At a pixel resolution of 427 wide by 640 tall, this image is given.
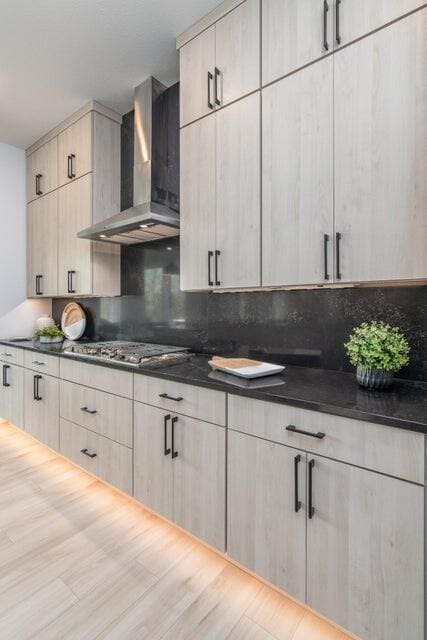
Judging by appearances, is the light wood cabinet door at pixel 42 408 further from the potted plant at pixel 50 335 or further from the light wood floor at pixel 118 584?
the light wood floor at pixel 118 584

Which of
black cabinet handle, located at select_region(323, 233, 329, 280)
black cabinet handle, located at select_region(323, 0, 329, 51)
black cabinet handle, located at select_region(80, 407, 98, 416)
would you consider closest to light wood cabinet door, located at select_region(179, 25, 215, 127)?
black cabinet handle, located at select_region(323, 0, 329, 51)

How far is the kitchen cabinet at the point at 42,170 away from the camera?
10.0 ft

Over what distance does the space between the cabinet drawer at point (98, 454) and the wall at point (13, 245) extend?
155cm

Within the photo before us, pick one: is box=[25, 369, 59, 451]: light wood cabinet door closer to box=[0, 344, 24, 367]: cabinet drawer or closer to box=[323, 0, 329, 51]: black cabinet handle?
box=[0, 344, 24, 367]: cabinet drawer

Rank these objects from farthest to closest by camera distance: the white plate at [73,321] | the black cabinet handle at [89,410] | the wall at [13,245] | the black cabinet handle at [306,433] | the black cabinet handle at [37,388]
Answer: the wall at [13,245], the white plate at [73,321], the black cabinet handle at [37,388], the black cabinet handle at [89,410], the black cabinet handle at [306,433]

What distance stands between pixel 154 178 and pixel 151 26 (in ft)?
2.63

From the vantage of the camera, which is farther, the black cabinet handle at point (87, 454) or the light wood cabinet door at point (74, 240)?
the light wood cabinet door at point (74, 240)

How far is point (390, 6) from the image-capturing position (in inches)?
49.9

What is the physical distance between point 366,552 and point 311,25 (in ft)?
6.78

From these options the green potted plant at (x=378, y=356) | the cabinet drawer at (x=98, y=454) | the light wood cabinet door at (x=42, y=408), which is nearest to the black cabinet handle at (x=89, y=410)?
the cabinet drawer at (x=98, y=454)

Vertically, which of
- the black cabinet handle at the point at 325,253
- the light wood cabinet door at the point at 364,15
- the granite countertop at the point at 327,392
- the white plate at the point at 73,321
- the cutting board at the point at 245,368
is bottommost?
the granite countertop at the point at 327,392

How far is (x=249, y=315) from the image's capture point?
6.86 feet

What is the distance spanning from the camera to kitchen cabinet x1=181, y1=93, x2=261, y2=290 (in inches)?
65.9

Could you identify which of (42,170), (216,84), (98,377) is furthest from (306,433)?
(42,170)
